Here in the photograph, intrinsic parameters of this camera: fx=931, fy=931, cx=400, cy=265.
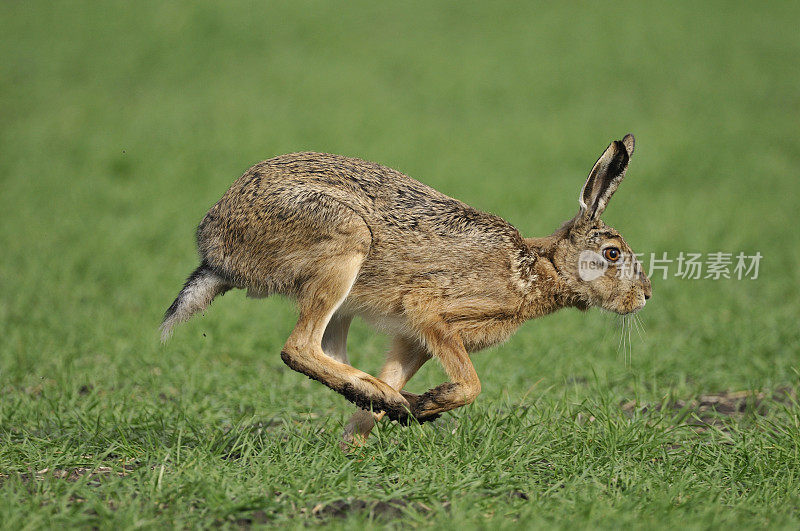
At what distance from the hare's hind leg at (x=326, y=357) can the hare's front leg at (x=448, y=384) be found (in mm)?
84

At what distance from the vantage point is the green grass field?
387 centimetres

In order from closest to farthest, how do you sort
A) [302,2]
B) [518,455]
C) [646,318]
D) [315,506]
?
[315,506] → [518,455] → [646,318] → [302,2]

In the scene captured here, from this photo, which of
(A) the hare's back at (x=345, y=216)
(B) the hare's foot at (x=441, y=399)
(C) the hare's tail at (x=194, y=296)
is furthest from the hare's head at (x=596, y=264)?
(C) the hare's tail at (x=194, y=296)

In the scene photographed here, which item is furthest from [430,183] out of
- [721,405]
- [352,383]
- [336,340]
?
[352,383]

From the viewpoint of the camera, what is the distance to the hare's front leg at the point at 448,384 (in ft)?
13.4

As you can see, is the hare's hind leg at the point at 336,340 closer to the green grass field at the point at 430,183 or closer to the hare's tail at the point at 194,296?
the green grass field at the point at 430,183

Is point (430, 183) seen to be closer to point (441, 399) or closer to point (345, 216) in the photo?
point (345, 216)

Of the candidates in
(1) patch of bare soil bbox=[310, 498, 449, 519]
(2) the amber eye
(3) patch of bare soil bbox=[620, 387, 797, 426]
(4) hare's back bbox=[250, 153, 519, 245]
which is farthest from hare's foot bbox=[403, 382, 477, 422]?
(3) patch of bare soil bbox=[620, 387, 797, 426]

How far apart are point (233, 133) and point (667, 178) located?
597 cm

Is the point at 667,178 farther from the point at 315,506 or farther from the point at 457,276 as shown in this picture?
the point at 315,506

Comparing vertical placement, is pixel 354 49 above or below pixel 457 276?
above

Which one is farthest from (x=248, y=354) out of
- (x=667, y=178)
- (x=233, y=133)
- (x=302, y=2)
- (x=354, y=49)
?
(x=302, y=2)

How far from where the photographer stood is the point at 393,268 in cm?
433

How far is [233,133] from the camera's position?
42.3ft
